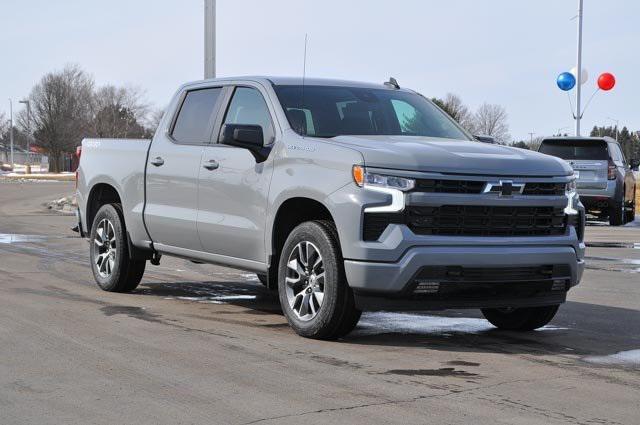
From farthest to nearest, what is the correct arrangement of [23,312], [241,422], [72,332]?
[23,312], [72,332], [241,422]

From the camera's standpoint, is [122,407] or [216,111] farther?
[216,111]

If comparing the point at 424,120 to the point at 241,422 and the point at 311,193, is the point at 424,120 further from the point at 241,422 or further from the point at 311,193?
the point at 241,422

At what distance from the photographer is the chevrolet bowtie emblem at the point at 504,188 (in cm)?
662

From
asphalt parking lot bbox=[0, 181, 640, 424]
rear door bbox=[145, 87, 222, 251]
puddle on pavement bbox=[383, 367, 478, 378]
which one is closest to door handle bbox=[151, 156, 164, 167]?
rear door bbox=[145, 87, 222, 251]

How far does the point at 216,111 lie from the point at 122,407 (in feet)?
13.0

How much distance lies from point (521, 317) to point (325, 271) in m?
1.80

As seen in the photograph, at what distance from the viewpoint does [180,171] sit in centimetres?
853

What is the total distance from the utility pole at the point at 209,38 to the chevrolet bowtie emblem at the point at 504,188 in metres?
11.7

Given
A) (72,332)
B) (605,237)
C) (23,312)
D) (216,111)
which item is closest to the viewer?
(72,332)

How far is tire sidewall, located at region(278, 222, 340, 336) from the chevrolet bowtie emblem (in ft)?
3.59

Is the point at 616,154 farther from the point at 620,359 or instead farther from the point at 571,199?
the point at 620,359

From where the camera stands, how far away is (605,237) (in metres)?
18.3

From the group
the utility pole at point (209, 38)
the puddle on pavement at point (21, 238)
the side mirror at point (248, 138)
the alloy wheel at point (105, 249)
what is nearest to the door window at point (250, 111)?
the side mirror at point (248, 138)

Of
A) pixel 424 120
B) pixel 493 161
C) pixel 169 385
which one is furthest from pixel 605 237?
pixel 169 385
